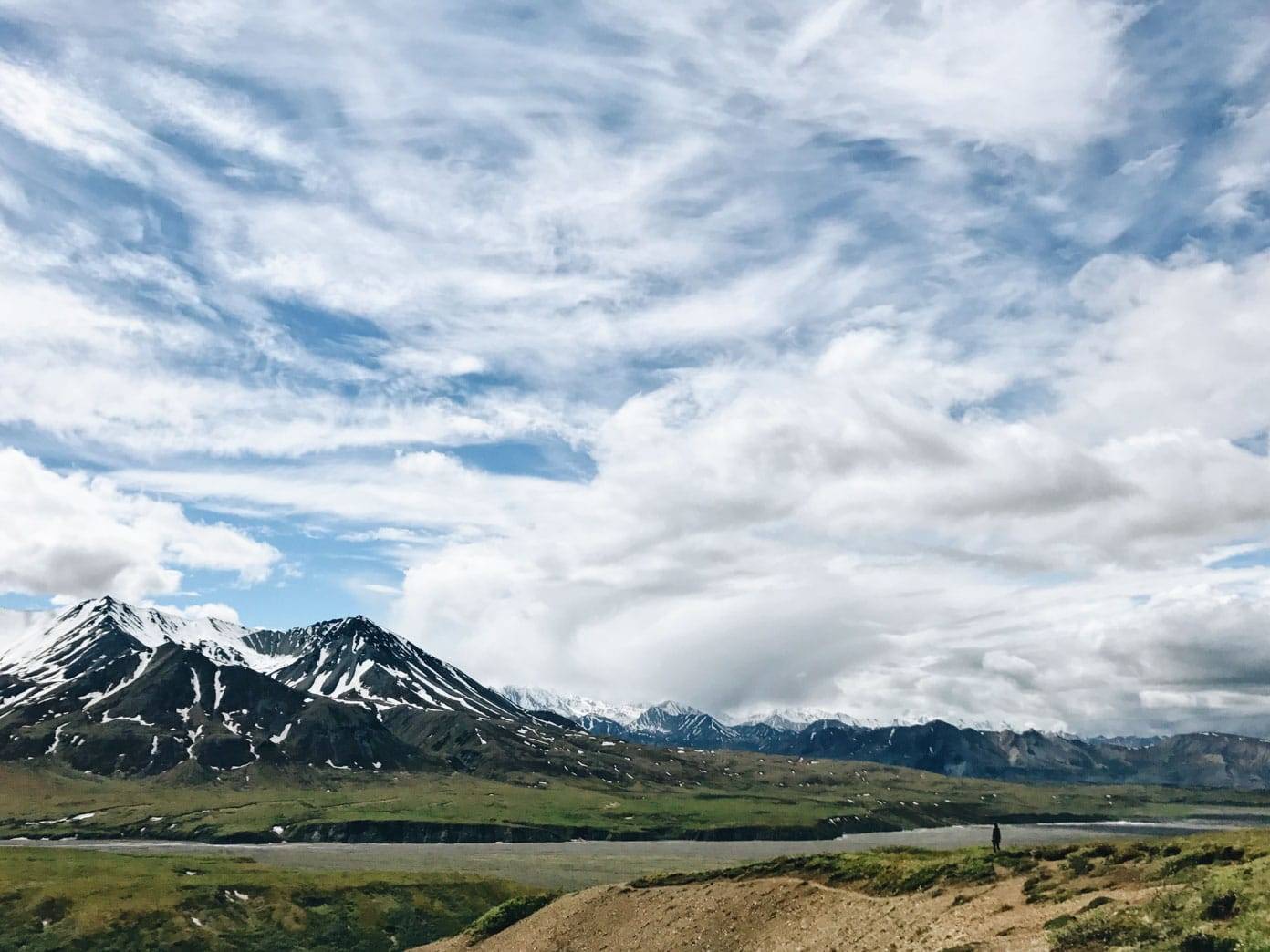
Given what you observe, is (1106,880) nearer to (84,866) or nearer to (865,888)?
(865,888)

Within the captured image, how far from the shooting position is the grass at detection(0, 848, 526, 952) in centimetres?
11594

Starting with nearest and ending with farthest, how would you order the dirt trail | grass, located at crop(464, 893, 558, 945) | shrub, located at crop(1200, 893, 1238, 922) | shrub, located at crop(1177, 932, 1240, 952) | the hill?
shrub, located at crop(1177, 932, 1240, 952) < shrub, located at crop(1200, 893, 1238, 922) < the hill < the dirt trail < grass, located at crop(464, 893, 558, 945)

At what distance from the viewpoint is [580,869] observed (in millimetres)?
197500

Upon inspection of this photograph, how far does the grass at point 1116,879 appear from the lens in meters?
32.6

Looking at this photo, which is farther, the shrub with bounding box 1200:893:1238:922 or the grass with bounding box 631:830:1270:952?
the shrub with bounding box 1200:893:1238:922

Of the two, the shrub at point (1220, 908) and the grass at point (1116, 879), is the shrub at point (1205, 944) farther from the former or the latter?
the shrub at point (1220, 908)

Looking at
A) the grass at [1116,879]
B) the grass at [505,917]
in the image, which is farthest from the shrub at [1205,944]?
the grass at [505,917]

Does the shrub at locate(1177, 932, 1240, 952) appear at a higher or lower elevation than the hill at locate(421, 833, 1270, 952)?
higher

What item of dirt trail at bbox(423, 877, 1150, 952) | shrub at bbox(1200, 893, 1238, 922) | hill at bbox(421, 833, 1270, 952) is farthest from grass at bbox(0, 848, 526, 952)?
shrub at bbox(1200, 893, 1238, 922)

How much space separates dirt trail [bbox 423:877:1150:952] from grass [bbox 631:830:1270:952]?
1.43 m

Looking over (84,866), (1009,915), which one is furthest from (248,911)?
(1009,915)

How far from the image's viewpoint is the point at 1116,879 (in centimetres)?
4722

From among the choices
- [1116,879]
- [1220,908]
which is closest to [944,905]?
[1116,879]

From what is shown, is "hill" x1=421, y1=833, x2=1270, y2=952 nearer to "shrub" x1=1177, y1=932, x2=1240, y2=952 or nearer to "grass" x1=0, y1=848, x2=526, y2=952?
"shrub" x1=1177, y1=932, x2=1240, y2=952
